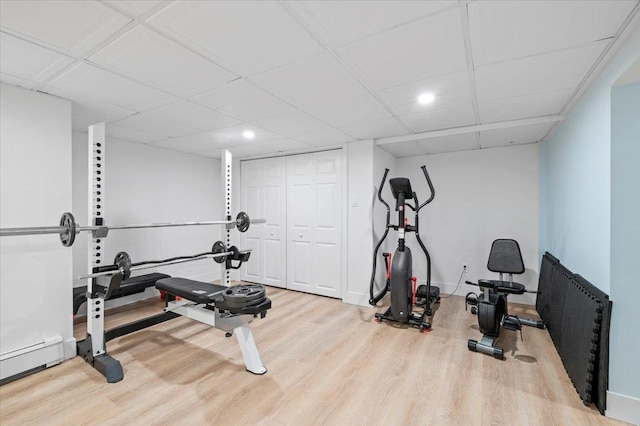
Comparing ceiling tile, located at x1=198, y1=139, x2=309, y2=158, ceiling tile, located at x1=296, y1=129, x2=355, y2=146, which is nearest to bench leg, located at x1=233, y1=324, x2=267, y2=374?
ceiling tile, located at x1=296, y1=129, x2=355, y2=146

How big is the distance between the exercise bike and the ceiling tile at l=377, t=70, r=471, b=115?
1.82 m

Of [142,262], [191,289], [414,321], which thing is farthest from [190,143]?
[414,321]

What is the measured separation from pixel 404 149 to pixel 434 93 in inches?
74.5

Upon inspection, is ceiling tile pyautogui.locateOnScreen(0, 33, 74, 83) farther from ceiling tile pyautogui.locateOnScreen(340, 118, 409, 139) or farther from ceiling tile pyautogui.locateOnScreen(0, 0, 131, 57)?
ceiling tile pyautogui.locateOnScreen(340, 118, 409, 139)

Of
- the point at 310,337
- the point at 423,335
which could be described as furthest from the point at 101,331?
the point at 423,335

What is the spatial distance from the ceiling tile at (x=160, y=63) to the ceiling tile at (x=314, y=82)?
1.09 ft

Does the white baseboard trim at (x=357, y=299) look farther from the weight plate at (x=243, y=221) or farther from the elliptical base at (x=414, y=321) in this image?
the weight plate at (x=243, y=221)

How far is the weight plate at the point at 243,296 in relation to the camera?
2.14m

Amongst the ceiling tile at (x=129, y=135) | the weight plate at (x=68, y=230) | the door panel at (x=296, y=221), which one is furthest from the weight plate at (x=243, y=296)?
the ceiling tile at (x=129, y=135)

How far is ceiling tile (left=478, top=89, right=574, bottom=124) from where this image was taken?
2.36m

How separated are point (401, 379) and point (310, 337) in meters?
1.03

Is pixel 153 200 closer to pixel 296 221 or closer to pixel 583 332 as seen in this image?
pixel 296 221

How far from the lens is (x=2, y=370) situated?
6.88 ft

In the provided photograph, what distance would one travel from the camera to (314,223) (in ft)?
14.5
